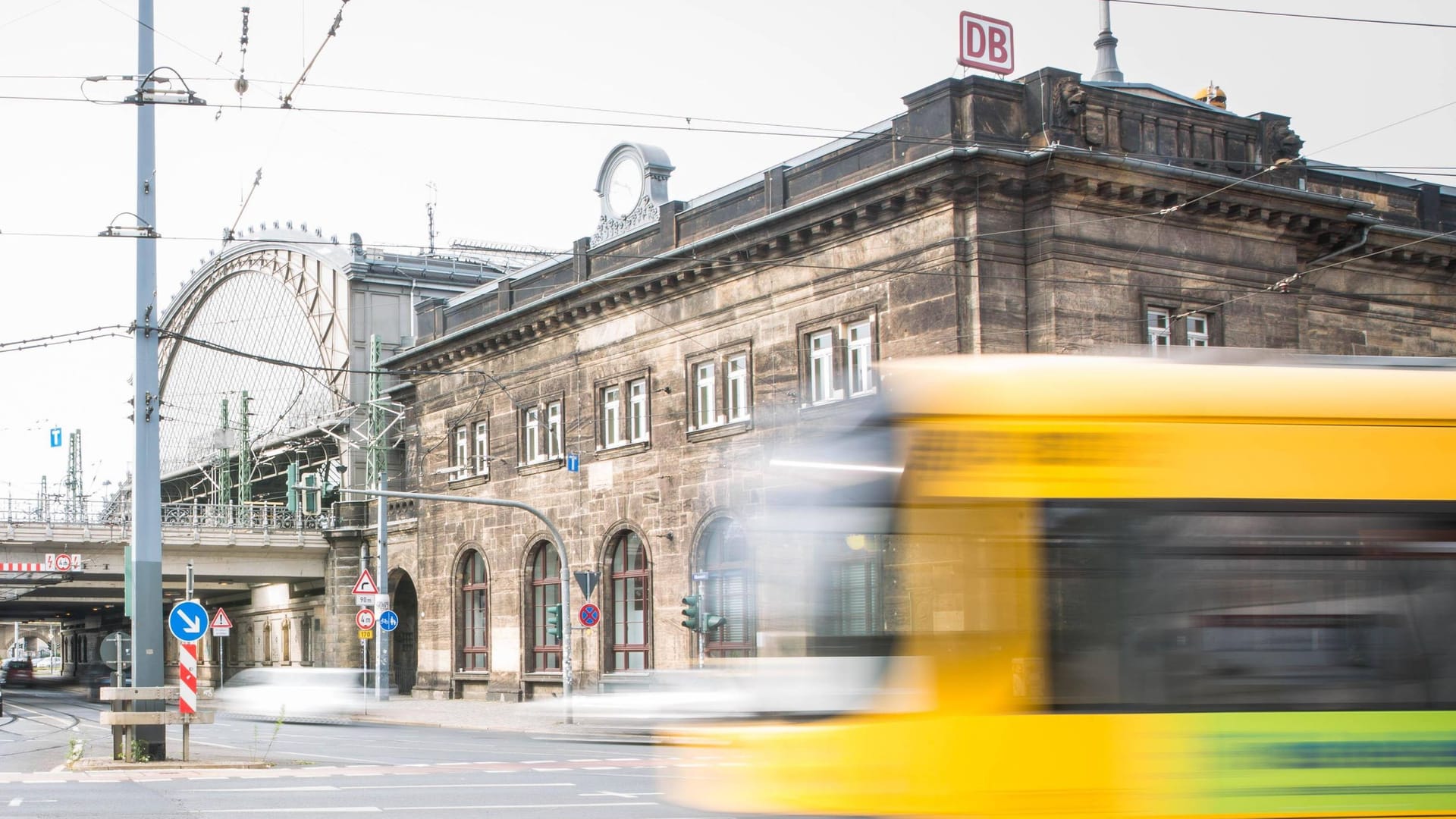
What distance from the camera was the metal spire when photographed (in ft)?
108

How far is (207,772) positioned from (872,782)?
13499 mm

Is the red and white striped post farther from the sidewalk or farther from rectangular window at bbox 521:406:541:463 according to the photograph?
rectangular window at bbox 521:406:541:463

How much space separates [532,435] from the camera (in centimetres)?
4175

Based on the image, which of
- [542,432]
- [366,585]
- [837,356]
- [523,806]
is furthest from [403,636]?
[523,806]

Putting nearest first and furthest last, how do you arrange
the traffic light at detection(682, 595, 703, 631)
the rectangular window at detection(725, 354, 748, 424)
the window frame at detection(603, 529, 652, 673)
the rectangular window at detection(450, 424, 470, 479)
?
the traffic light at detection(682, 595, 703, 631)
the rectangular window at detection(725, 354, 748, 424)
the window frame at detection(603, 529, 652, 673)
the rectangular window at detection(450, 424, 470, 479)

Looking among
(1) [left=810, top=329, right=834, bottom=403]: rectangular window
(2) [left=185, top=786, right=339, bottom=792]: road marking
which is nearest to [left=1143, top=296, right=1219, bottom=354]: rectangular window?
(1) [left=810, top=329, right=834, bottom=403]: rectangular window

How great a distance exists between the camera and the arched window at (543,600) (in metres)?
40.2

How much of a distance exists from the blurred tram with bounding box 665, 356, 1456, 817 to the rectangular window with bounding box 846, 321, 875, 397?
20809 millimetres

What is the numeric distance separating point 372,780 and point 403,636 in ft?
113

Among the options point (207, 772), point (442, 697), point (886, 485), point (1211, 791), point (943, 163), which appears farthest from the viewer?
point (442, 697)

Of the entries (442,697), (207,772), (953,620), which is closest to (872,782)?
(953,620)

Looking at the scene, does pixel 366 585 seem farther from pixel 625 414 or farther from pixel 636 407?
pixel 636 407

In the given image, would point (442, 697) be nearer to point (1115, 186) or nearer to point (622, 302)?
point (622, 302)

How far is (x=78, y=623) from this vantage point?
10719 centimetres
